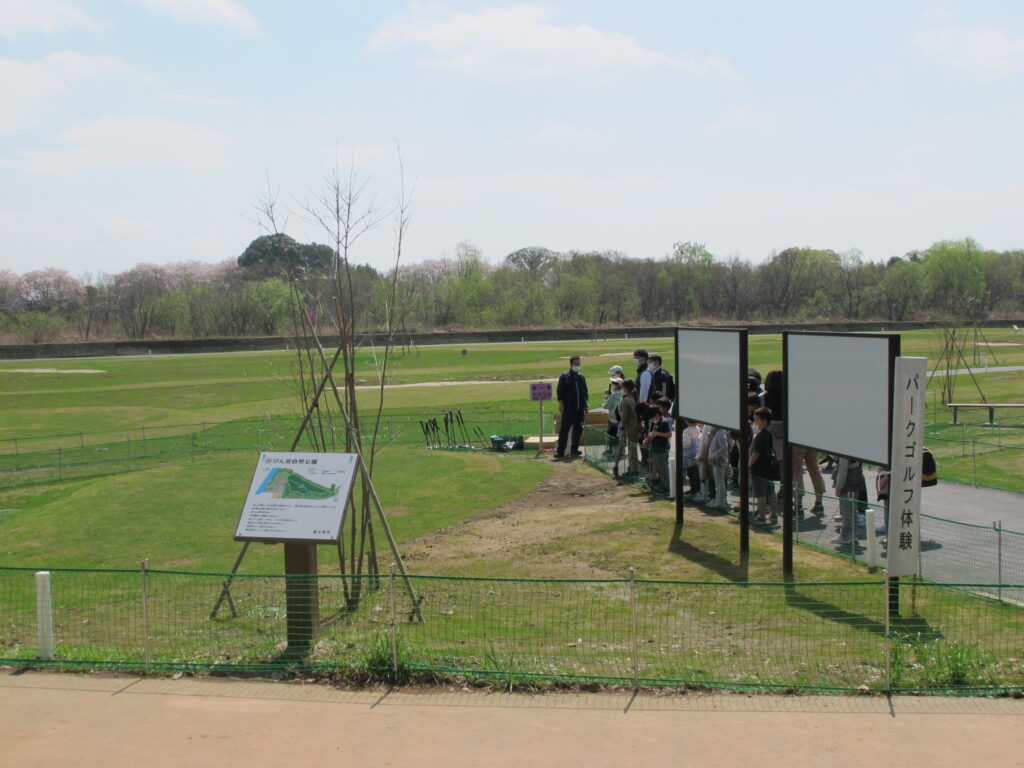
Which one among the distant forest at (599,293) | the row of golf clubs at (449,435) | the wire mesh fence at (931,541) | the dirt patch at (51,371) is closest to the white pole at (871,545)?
the wire mesh fence at (931,541)

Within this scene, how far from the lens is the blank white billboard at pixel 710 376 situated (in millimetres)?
13883

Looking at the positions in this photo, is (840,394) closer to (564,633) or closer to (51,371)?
(564,633)

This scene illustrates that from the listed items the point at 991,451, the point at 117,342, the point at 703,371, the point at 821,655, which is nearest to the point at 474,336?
the point at 117,342

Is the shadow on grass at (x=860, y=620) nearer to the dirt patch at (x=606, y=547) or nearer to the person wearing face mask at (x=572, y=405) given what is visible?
the dirt patch at (x=606, y=547)

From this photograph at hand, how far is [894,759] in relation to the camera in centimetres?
656

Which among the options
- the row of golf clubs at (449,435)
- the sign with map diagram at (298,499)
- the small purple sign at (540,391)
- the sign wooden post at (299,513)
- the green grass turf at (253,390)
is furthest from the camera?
the green grass turf at (253,390)

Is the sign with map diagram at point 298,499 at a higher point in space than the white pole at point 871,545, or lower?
higher

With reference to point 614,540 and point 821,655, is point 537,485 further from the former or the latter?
point 821,655

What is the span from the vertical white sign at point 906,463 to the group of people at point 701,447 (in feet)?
7.06

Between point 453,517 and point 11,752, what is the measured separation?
10.4m

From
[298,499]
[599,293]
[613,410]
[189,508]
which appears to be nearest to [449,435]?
[613,410]

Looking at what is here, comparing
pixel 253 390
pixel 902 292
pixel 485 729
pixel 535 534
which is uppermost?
pixel 902 292

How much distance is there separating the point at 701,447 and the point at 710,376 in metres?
2.03

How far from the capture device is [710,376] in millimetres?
14570
